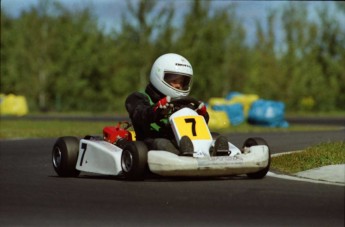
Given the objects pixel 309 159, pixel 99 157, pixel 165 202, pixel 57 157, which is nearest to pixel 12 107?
pixel 309 159

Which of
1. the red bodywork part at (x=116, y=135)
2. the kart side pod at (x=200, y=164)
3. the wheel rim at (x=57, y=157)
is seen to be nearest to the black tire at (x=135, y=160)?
the kart side pod at (x=200, y=164)

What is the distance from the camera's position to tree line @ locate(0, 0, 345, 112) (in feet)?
211

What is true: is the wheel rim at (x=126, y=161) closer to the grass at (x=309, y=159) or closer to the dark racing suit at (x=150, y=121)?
the dark racing suit at (x=150, y=121)

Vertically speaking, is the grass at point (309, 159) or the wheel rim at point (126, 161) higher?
the wheel rim at point (126, 161)

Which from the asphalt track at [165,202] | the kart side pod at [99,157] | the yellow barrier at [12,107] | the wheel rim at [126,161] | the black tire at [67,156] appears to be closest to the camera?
the asphalt track at [165,202]

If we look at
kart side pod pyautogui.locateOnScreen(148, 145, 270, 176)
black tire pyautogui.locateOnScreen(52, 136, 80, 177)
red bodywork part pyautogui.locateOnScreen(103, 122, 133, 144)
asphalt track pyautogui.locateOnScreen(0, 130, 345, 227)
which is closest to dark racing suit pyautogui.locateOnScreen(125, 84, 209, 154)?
red bodywork part pyautogui.locateOnScreen(103, 122, 133, 144)

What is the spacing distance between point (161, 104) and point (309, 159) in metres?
3.61

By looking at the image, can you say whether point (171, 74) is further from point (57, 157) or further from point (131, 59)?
point (131, 59)

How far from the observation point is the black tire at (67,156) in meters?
14.9

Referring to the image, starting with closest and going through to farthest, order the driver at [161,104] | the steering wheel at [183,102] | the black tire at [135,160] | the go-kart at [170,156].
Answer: the go-kart at [170,156] < the black tire at [135,160] < the driver at [161,104] < the steering wheel at [183,102]

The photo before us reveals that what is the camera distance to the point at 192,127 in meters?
14.0

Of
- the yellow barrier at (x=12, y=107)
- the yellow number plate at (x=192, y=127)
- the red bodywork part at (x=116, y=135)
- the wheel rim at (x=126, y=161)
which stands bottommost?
the yellow barrier at (x=12, y=107)

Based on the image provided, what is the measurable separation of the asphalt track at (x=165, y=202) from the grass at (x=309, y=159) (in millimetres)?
1643

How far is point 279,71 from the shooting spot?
231ft
